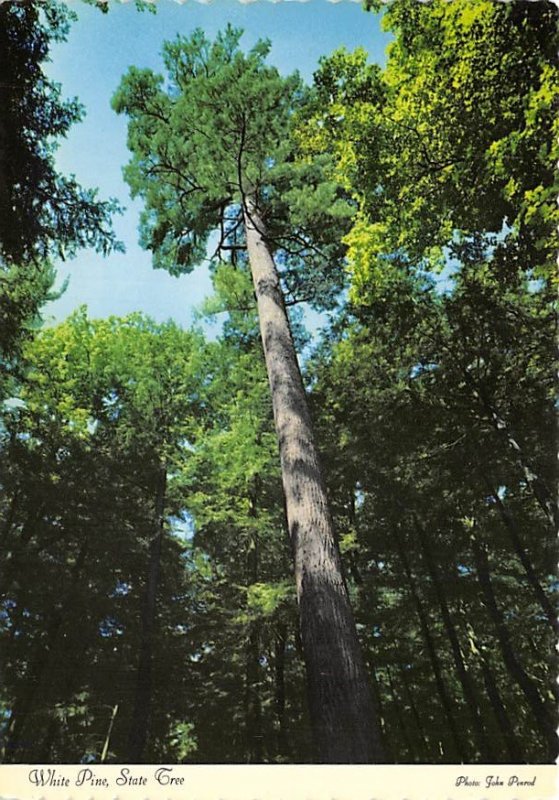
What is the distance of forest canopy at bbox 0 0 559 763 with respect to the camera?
2.78 m

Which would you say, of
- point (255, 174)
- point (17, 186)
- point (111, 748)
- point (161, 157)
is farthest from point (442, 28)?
point (111, 748)

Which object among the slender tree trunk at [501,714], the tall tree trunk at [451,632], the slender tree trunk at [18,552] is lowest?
the slender tree trunk at [501,714]

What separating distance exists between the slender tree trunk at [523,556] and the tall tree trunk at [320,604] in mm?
1379

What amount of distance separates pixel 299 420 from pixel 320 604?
107 centimetres

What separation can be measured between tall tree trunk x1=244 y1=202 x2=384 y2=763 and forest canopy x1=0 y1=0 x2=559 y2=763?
0.02 meters

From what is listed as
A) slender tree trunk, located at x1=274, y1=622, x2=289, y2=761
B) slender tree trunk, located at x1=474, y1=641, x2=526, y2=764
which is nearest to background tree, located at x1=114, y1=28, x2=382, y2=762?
slender tree trunk, located at x1=474, y1=641, x2=526, y2=764

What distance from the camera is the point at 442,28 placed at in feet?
9.88

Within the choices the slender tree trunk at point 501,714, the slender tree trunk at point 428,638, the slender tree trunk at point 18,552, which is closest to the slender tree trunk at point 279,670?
the slender tree trunk at point 428,638

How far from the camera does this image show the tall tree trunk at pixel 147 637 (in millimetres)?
2932

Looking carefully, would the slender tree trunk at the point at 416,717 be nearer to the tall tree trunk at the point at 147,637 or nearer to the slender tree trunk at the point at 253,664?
the slender tree trunk at the point at 253,664

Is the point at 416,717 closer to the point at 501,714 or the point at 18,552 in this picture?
the point at 501,714

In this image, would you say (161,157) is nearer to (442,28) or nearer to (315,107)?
(315,107)

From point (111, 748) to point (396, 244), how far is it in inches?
168

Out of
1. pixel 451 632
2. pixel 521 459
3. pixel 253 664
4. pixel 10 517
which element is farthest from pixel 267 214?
pixel 253 664
